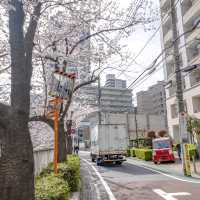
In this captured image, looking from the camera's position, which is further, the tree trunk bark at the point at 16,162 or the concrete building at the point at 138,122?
the concrete building at the point at 138,122

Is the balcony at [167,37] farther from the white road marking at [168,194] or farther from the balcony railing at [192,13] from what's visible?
the white road marking at [168,194]

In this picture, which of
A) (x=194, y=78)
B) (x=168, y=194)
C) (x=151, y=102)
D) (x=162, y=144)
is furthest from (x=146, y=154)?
(x=151, y=102)

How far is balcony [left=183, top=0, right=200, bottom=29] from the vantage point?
95.7 ft

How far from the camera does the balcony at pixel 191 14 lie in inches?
1148

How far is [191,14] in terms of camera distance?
30344mm

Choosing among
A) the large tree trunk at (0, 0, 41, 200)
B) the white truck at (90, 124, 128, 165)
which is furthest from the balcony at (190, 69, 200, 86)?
the large tree trunk at (0, 0, 41, 200)

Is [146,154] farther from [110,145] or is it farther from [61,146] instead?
[61,146]

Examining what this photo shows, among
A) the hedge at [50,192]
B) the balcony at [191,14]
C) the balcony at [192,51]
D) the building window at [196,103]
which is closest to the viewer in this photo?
the hedge at [50,192]

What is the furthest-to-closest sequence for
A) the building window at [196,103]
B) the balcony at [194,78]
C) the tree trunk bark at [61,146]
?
the balcony at [194,78], the building window at [196,103], the tree trunk bark at [61,146]

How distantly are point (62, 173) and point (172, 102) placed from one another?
3047 centimetres

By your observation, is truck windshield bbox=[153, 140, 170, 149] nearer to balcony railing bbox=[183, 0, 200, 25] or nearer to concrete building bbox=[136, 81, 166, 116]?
balcony railing bbox=[183, 0, 200, 25]

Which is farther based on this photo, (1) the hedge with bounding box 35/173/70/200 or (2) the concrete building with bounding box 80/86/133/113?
(2) the concrete building with bounding box 80/86/133/113

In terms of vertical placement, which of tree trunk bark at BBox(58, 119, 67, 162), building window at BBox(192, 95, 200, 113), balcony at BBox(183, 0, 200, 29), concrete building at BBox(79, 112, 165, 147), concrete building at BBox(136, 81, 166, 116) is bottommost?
tree trunk bark at BBox(58, 119, 67, 162)

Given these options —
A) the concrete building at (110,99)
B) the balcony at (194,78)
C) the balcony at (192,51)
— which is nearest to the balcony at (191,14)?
the balcony at (192,51)
